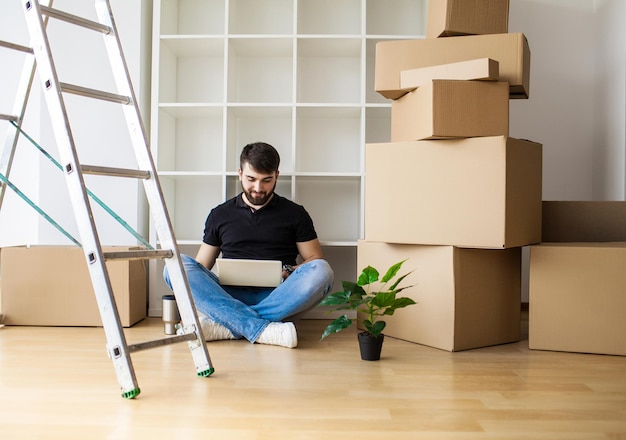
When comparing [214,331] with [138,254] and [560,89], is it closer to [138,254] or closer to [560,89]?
[138,254]

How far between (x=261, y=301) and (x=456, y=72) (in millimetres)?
1163

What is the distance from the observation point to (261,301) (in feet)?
8.20

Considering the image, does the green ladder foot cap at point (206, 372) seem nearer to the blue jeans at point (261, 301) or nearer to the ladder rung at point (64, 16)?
the blue jeans at point (261, 301)

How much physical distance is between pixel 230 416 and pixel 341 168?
1.97 meters

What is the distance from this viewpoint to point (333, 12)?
10.6 ft

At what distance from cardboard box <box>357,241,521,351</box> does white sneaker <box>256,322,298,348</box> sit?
1.42ft

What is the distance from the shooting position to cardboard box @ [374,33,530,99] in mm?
2299

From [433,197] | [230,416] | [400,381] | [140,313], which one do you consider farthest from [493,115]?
[140,313]

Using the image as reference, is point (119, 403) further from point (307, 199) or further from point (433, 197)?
point (307, 199)

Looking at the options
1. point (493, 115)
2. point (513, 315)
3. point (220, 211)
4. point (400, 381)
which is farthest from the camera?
point (220, 211)

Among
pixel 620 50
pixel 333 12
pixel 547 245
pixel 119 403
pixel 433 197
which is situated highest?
pixel 333 12

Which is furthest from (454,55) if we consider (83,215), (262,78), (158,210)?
(83,215)

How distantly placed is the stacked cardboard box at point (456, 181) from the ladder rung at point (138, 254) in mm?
909

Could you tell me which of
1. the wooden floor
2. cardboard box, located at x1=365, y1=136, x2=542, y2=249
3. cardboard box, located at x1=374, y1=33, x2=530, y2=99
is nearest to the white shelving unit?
cardboard box, located at x1=374, y1=33, x2=530, y2=99
